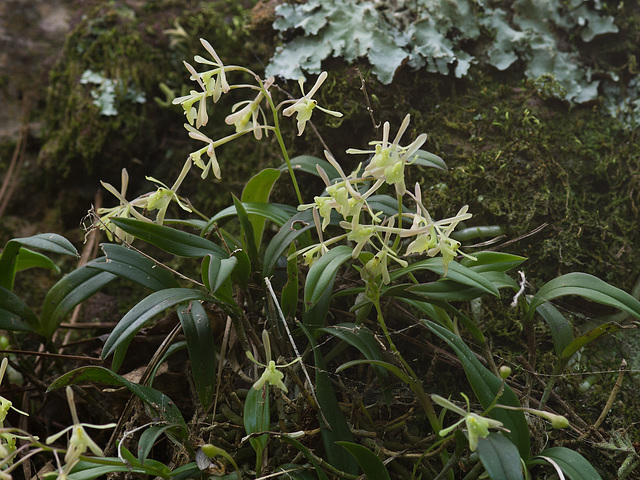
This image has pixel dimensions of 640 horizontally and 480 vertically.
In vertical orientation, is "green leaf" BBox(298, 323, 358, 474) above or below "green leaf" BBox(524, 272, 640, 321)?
below

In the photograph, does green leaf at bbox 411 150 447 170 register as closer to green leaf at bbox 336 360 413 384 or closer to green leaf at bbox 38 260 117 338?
green leaf at bbox 336 360 413 384

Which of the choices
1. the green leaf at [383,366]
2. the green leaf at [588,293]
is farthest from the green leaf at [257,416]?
the green leaf at [588,293]

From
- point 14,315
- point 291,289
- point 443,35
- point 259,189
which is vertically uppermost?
point 443,35

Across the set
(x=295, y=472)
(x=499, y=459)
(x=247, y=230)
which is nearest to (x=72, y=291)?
(x=247, y=230)

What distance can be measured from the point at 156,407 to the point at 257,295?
0.43 m

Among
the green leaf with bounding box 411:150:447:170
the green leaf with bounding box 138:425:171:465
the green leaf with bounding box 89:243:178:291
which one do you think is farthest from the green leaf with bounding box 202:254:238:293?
the green leaf with bounding box 411:150:447:170

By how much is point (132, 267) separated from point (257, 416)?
452 mm

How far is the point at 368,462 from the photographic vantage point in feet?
3.19

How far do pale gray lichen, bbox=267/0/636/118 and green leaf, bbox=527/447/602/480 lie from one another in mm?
1149

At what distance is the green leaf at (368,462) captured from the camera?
3.14ft

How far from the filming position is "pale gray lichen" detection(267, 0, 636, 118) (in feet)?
5.62

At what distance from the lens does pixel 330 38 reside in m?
1.75

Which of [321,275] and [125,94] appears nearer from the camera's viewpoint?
[321,275]

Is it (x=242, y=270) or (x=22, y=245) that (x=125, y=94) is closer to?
(x=22, y=245)
